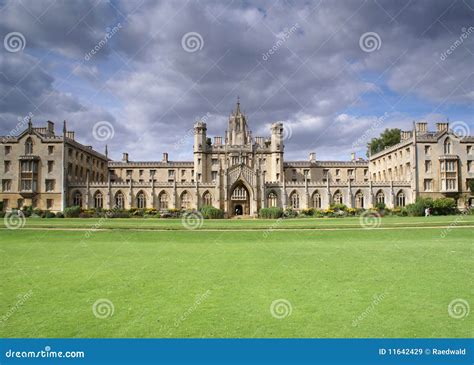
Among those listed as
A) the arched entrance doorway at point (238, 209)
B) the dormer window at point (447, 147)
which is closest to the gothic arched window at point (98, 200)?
the arched entrance doorway at point (238, 209)

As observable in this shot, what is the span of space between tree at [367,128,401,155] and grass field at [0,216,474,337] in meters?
67.0

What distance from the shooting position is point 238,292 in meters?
8.73

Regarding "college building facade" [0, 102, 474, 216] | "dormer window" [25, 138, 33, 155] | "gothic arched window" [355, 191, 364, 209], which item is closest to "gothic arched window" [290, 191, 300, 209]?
"college building facade" [0, 102, 474, 216]

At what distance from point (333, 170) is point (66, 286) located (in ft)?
232

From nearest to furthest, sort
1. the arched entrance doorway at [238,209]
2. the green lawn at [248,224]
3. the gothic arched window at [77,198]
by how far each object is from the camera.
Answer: the green lawn at [248,224] < the gothic arched window at [77,198] < the arched entrance doorway at [238,209]

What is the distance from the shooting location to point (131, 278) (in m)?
10.4

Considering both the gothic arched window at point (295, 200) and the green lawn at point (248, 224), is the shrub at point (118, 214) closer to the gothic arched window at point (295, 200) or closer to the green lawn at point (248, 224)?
the green lawn at point (248, 224)

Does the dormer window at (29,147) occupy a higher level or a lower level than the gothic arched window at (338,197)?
higher

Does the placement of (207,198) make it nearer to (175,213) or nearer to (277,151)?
(175,213)

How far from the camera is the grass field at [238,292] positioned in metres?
6.53

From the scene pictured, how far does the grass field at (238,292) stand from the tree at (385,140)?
67.0 metres

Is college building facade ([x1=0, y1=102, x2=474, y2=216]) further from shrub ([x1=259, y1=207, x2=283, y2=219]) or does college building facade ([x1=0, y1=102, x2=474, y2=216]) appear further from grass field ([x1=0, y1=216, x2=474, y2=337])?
grass field ([x1=0, y1=216, x2=474, y2=337])

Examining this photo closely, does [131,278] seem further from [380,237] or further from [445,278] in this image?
[380,237]

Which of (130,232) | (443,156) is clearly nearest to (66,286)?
(130,232)
